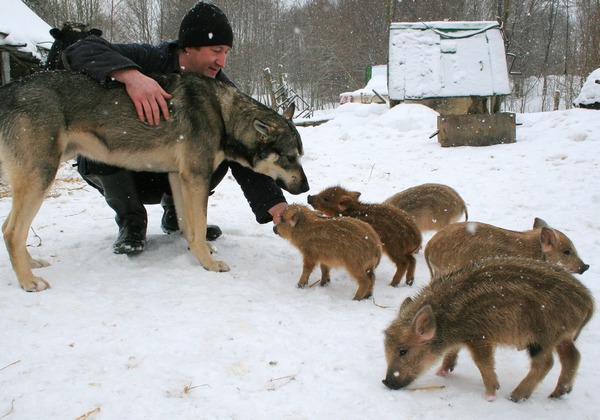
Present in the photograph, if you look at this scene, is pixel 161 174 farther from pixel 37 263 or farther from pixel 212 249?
pixel 37 263

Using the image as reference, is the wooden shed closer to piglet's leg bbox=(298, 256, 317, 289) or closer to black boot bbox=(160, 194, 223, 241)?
black boot bbox=(160, 194, 223, 241)

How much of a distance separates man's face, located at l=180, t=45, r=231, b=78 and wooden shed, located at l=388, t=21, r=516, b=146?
1113cm

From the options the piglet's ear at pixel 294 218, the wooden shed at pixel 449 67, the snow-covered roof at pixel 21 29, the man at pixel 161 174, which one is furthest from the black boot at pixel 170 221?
the wooden shed at pixel 449 67

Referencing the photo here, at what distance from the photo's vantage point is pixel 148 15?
38781mm

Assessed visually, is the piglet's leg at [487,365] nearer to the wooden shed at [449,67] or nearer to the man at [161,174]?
the man at [161,174]

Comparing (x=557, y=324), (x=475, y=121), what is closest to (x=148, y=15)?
(x=475, y=121)

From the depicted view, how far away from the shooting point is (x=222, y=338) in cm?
289

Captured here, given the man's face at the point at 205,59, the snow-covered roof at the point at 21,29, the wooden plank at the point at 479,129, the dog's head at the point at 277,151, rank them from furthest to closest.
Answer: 1. the snow-covered roof at the point at 21,29
2. the wooden plank at the point at 479,129
3. the man's face at the point at 205,59
4. the dog's head at the point at 277,151

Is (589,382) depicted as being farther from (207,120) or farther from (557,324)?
(207,120)

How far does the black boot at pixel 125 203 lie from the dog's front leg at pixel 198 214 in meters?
0.60

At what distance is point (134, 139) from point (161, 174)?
3.25 feet

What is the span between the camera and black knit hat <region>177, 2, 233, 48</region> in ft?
15.0

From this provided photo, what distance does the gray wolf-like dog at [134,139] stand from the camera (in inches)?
137

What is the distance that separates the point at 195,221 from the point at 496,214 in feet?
12.2
